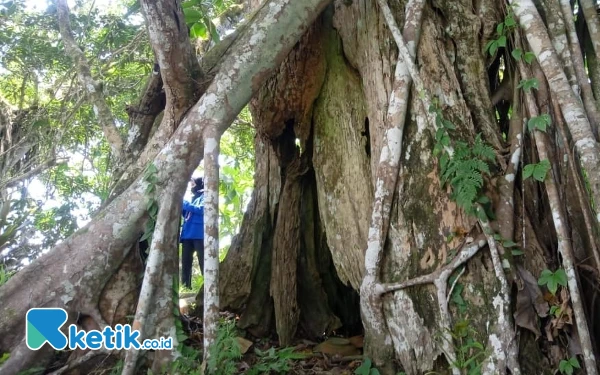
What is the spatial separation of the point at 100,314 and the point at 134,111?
1633 mm

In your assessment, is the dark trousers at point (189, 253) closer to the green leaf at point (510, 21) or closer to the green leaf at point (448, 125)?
the green leaf at point (448, 125)

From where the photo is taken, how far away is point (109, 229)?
3.03 metres

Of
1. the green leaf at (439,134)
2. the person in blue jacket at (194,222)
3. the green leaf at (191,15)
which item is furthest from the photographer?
the person in blue jacket at (194,222)

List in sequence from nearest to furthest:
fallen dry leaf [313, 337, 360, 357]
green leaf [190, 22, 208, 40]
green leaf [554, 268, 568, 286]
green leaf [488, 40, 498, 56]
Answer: green leaf [554, 268, 568, 286] < green leaf [488, 40, 498, 56] < fallen dry leaf [313, 337, 360, 357] < green leaf [190, 22, 208, 40]

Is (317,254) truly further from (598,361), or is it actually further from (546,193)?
(598,361)

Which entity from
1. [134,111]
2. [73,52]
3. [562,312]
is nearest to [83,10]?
[73,52]

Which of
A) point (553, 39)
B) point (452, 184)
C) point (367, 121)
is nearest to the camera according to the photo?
point (452, 184)

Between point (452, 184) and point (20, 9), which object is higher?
point (20, 9)

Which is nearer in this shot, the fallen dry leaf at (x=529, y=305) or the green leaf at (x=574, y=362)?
the green leaf at (x=574, y=362)

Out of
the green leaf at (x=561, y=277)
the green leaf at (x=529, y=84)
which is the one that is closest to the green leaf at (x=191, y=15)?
the green leaf at (x=529, y=84)

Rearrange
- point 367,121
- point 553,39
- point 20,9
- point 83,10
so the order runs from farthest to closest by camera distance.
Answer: point 83,10, point 20,9, point 367,121, point 553,39

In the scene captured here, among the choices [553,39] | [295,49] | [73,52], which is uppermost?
[73,52]

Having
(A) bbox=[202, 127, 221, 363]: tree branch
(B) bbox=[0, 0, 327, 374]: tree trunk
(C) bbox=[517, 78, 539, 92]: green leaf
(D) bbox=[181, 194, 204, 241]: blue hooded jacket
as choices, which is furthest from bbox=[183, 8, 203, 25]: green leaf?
(C) bbox=[517, 78, 539, 92]: green leaf

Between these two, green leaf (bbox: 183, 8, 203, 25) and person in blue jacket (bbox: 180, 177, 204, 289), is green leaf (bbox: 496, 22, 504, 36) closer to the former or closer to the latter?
green leaf (bbox: 183, 8, 203, 25)
